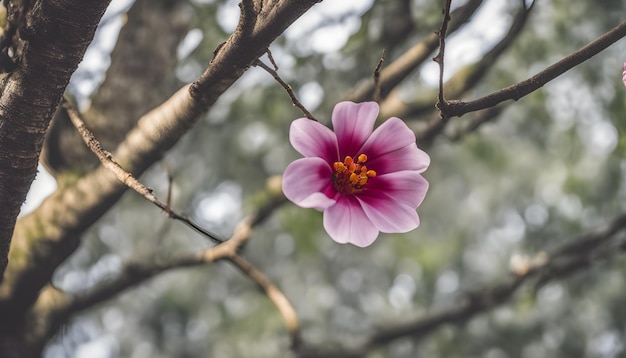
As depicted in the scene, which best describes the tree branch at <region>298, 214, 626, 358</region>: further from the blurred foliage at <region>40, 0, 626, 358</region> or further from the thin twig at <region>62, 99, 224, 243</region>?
the thin twig at <region>62, 99, 224, 243</region>

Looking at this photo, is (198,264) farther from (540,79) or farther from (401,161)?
(540,79)

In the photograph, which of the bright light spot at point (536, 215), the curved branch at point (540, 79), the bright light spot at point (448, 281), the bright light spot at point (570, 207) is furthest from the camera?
the bright light spot at point (448, 281)

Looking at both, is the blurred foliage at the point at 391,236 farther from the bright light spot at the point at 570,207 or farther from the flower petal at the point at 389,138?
the flower petal at the point at 389,138

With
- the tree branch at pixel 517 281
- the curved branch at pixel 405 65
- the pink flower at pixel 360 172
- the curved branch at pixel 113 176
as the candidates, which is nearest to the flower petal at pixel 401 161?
the pink flower at pixel 360 172

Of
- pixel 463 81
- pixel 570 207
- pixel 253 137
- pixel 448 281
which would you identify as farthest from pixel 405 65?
pixel 448 281

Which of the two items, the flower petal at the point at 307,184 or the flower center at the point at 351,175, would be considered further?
the flower center at the point at 351,175
